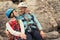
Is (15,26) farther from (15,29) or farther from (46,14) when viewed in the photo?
(46,14)

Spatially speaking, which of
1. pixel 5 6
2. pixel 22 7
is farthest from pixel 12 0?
pixel 22 7

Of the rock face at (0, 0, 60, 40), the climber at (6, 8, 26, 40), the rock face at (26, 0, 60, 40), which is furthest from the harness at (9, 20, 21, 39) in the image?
the rock face at (26, 0, 60, 40)

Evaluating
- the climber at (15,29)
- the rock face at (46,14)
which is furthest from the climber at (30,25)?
the rock face at (46,14)

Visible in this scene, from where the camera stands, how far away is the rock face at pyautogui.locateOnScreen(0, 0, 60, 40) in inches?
147

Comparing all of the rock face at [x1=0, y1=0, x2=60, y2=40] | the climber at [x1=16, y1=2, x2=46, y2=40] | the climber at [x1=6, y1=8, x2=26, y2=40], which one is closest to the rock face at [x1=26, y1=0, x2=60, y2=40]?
the rock face at [x1=0, y1=0, x2=60, y2=40]

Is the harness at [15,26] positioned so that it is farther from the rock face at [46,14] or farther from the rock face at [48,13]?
the rock face at [48,13]

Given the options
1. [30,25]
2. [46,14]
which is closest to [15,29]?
[30,25]

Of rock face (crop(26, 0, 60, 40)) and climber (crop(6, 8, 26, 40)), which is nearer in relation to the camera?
climber (crop(6, 8, 26, 40))

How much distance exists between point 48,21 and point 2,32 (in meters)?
0.82

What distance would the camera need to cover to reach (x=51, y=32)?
3742 millimetres

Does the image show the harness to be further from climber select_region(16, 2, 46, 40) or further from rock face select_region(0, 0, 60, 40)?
rock face select_region(0, 0, 60, 40)

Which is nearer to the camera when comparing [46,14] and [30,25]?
[30,25]

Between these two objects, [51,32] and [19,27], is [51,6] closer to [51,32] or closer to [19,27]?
[51,32]

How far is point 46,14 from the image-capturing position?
3.90 metres
